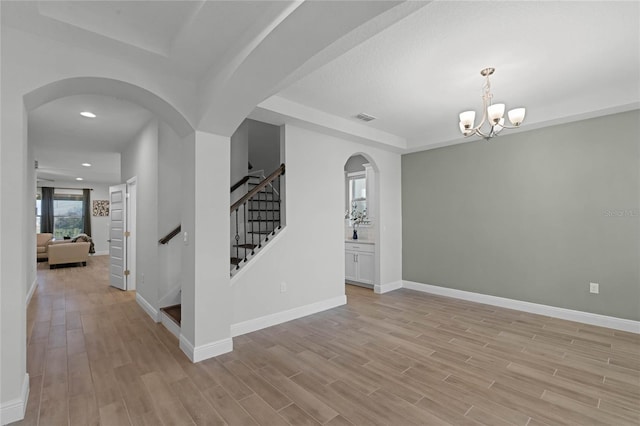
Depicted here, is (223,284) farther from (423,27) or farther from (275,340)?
(423,27)

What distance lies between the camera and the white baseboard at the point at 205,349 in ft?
9.29

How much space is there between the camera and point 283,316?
391 centimetres

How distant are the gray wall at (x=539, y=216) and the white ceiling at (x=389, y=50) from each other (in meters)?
0.45

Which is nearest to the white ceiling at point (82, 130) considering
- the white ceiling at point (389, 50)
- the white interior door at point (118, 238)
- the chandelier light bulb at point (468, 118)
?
the white ceiling at point (389, 50)

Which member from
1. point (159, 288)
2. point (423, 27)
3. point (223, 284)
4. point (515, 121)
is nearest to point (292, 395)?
point (223, 284)

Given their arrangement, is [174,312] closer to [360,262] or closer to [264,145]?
[360,262]

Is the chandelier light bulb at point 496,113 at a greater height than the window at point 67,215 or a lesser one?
greater

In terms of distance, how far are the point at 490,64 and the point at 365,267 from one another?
3.90 metres

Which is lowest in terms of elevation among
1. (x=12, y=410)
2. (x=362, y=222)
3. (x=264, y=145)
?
(x=12, y=410)

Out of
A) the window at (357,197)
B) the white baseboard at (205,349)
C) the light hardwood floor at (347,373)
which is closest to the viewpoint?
the light hardwood floor at (347,373)

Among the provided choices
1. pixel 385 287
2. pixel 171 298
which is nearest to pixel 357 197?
pixel 385 287

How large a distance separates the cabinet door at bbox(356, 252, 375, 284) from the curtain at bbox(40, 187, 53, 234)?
11.9 meters

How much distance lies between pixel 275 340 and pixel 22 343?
2100 millimetres

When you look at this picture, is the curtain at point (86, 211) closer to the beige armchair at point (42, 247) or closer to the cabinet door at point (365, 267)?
the beige armchair at point (42, 247)
